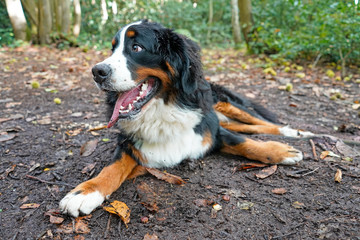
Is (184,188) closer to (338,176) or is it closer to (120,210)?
(120,210)

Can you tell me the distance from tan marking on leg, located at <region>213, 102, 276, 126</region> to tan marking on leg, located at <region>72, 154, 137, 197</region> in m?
1.78

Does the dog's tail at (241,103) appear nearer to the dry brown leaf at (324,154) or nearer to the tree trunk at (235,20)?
the dry brown leaf at (324,154)

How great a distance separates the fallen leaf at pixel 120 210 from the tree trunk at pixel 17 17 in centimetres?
852

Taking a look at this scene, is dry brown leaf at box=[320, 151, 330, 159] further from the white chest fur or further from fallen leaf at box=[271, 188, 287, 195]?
the white chest fur

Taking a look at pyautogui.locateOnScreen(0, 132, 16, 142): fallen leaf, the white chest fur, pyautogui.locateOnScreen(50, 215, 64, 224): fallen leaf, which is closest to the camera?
pyautogui.locateOnScreen(50, 215, 64, 224): fallen leaf

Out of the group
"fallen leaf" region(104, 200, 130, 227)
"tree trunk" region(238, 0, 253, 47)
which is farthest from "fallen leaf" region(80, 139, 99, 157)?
"tree trunk" region(238, 0, 253, 47)

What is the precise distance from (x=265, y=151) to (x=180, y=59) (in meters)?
1.23

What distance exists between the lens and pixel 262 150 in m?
2.87

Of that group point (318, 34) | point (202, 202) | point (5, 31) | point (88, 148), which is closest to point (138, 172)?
point (202, 202)

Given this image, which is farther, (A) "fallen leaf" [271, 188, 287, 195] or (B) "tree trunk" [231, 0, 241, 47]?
(B) "tree trunk" [231, 0, 241, 47]

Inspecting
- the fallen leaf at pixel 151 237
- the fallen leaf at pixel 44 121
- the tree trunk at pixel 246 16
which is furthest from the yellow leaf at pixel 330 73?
the fallen leaf at pixel 151 237

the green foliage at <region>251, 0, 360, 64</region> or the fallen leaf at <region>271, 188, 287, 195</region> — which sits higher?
the green foliage at <region>251, 0, 360, 64</region>

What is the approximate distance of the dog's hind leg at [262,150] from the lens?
9.15ft

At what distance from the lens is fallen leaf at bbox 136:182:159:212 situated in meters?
2.24
